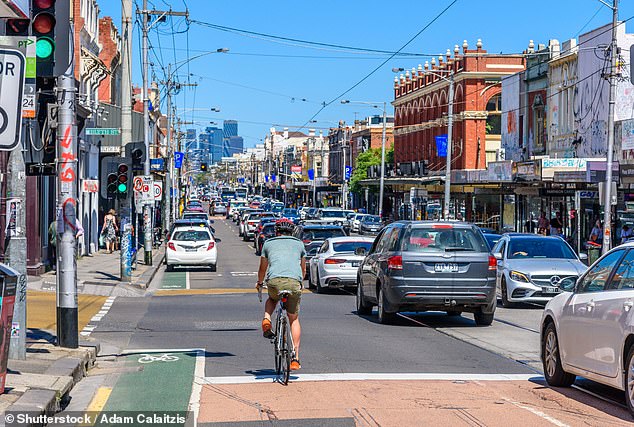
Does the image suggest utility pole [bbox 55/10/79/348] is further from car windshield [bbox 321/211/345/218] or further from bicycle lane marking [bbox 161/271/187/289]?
car windshield [bbox 321/211/345/218]

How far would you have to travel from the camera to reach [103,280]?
28.7 m

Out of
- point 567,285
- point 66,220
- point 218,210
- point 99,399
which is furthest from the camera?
point 218,210

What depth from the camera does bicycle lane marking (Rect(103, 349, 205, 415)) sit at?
405 inches

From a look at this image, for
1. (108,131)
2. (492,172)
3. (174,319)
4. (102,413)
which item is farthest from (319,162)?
(102,413)

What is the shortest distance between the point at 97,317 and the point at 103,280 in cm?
873

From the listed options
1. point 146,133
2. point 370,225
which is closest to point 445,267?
point 146,133

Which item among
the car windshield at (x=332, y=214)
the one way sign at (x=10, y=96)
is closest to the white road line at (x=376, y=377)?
the one way sign at (x=10, y=96)

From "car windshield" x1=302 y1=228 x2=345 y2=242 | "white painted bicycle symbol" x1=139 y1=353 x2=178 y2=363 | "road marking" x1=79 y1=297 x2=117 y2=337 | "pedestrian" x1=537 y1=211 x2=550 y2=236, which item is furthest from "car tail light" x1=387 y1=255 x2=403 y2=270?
Answer: "pedestrian" x1=537 y1=211 x2=550 y2=236

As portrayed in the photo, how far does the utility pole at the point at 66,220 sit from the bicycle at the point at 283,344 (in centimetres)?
344

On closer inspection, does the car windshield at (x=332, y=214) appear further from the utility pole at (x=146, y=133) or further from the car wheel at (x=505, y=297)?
the car wheel at (x=505, y=297)

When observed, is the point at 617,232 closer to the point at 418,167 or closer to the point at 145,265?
the point at 145,265

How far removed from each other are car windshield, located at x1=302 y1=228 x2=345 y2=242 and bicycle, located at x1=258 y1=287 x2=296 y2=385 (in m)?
22.3

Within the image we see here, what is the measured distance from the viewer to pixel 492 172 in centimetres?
5450

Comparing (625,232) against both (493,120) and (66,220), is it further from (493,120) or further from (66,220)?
(493,120)
